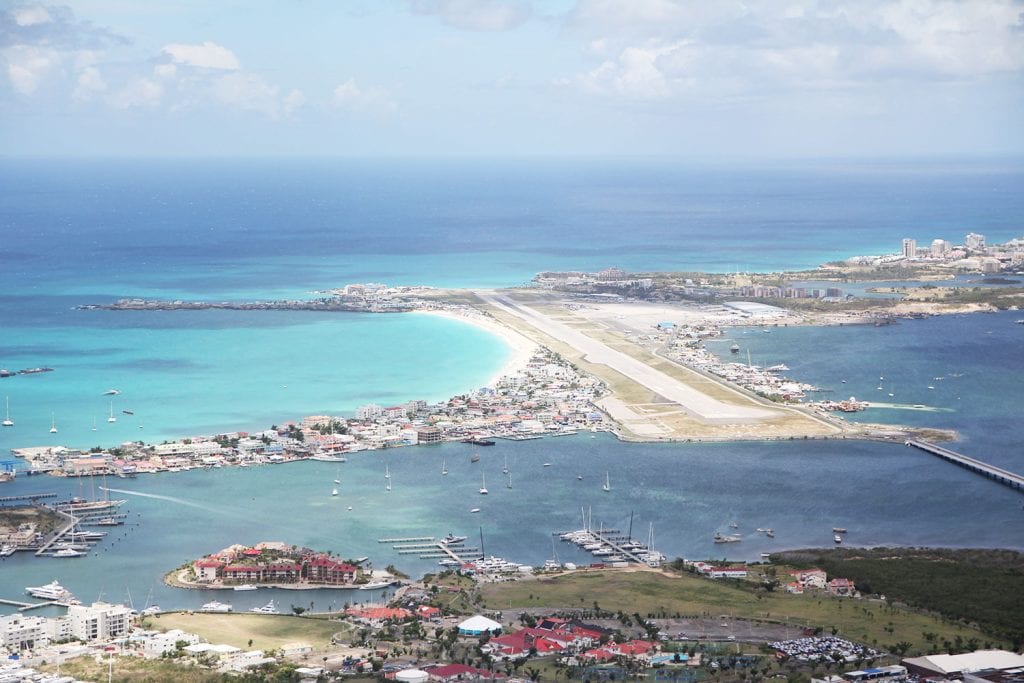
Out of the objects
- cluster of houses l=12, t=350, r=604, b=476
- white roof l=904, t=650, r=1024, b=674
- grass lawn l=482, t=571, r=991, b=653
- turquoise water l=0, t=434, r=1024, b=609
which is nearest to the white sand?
cluster of houses l=12, t=350, r=604, b=476

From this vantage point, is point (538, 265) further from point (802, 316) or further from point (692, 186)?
point (692, 186)

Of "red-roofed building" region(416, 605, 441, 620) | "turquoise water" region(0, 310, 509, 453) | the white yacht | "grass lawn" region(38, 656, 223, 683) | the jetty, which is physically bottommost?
"grass lawn" region(38, 656, 223, 683)

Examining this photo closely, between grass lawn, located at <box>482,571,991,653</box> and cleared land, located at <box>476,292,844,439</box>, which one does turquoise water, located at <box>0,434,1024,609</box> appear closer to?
cleared land, located at <box>476,292,844,439</box>

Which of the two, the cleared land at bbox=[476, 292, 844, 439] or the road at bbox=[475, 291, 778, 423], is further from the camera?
the road at bbox=[475, 291, 778, 423]

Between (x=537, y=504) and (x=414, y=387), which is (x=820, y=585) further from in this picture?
(x=414, y=387)

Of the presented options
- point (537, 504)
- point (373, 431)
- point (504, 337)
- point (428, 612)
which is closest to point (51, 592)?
point (428, 612)
